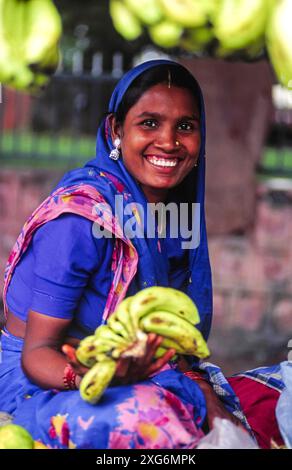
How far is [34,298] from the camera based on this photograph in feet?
7.77

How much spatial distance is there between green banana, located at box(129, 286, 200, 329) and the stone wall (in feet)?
10.8

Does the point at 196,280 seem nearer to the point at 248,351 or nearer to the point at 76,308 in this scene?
the point at 76,308

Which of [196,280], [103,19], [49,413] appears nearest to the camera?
[49,413]

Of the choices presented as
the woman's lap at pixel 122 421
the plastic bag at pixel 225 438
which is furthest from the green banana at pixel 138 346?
the plastic bag at pixel 225 438

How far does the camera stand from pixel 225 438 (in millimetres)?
2154

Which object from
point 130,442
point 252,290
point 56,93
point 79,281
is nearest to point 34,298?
point 79,281

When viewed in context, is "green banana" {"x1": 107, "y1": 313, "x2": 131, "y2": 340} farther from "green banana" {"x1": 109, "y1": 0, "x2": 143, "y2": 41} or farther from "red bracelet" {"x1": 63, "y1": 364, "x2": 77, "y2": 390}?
"green banana" {"x1": 109, "y1": 0, "x2": 143, "y2": 41}

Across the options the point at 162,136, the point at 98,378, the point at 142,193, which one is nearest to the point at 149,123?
the point at 162,136

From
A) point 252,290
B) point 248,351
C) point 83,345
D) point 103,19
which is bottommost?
point 248,351

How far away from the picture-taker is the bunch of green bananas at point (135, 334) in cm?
205

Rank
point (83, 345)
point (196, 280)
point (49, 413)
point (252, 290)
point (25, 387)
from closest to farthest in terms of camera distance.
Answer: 1. point (83, 345)
2. point (49, 413)
3. point (25, 387)
4. point (196, 280)
5. point (252, 290)

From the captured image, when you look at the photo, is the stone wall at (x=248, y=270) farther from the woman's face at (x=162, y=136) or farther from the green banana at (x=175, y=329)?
the green banana at (x=175, y=329)

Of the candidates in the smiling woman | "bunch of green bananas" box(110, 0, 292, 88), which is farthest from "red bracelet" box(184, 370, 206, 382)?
"bunch of green bananas" box(110, 0, 292, 88)

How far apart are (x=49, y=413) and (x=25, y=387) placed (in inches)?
8.0
